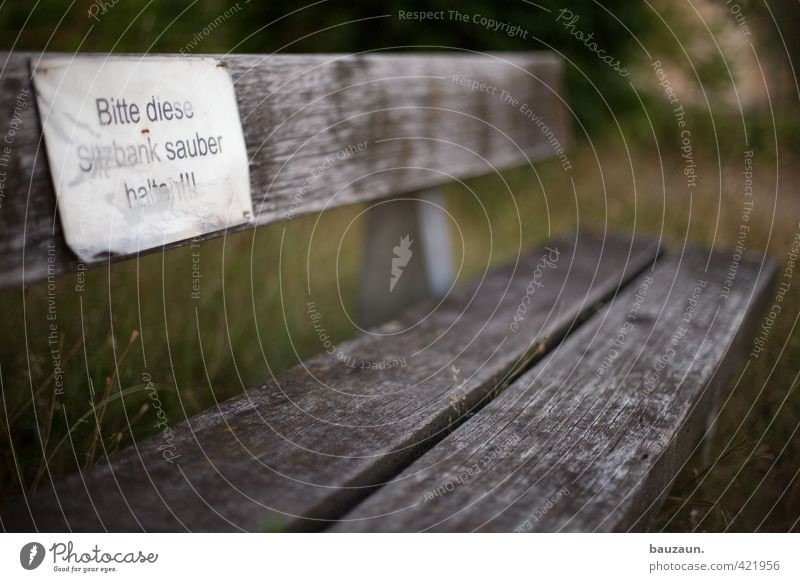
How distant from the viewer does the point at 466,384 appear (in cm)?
101

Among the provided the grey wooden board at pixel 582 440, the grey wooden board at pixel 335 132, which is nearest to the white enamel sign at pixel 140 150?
the grey wooden board at pixel 335 132

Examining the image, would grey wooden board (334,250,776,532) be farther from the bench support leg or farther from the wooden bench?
the bench support leg

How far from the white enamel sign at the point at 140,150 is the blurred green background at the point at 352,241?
0.84 ft

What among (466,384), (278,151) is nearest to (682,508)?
(466,384)

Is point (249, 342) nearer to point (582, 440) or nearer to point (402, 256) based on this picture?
point (402, 256)

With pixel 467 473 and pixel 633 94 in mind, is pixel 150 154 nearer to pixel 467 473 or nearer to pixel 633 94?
pixel 467 473

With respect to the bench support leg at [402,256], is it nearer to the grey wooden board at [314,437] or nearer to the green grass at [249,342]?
the green grass at [249,342]

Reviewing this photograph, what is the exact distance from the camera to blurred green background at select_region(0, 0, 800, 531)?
1.32m

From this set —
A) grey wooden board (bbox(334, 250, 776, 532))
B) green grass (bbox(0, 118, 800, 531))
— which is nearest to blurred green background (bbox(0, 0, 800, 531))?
green grass (bbox(0, 118, 800, 531))

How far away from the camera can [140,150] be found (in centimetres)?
92

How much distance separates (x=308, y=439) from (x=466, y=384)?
0.95 feet

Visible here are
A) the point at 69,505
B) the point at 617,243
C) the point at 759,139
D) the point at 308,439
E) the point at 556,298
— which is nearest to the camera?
the point at 69,505

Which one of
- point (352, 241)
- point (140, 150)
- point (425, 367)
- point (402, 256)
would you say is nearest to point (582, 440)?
point (425, 367)

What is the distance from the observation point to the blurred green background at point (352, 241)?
1.32 m
